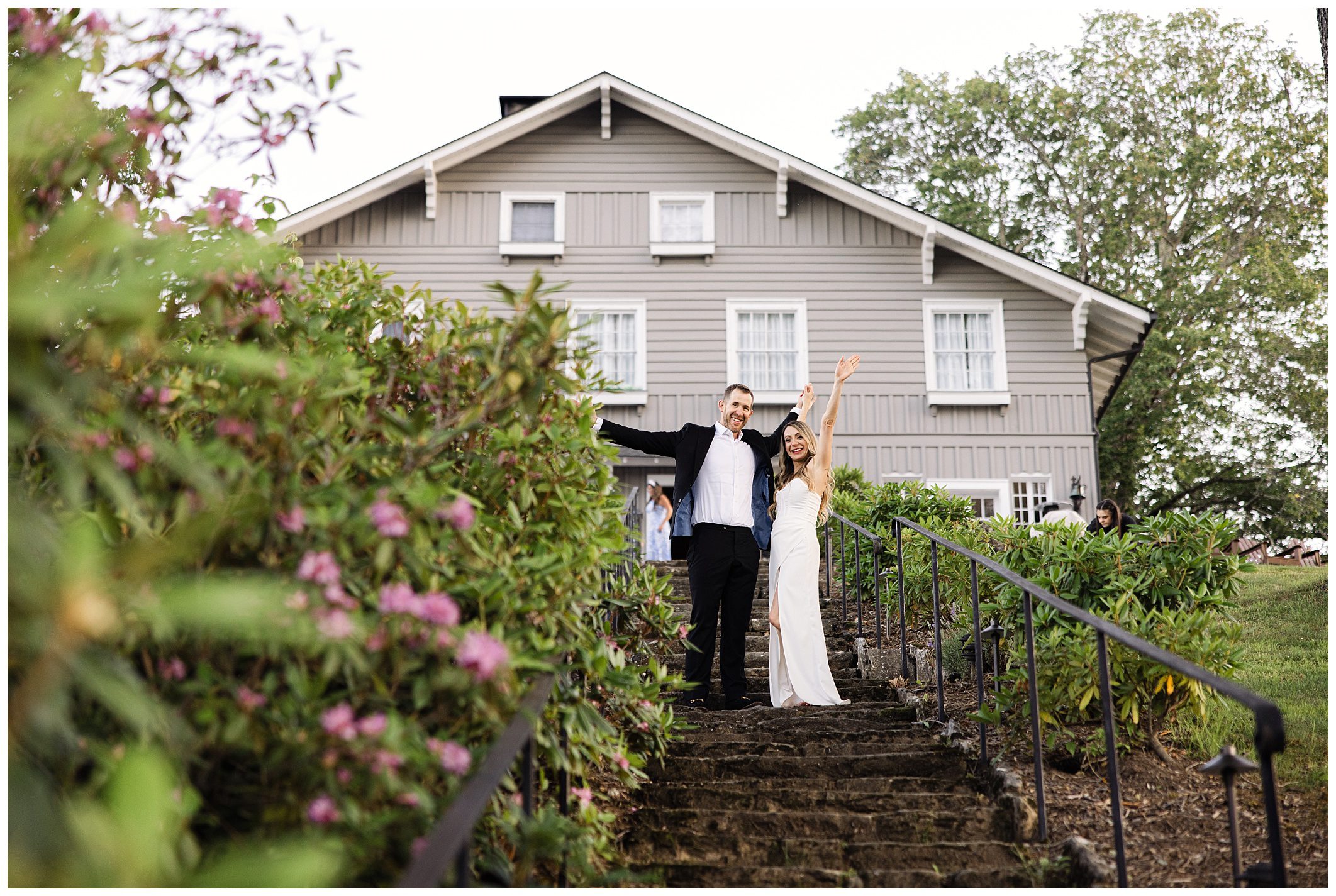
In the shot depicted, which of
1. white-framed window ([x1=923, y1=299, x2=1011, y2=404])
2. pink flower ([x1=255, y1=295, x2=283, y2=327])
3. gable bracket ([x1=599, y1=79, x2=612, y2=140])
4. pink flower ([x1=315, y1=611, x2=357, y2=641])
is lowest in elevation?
pink flower ([x1=315, y1=611, x2=357, y2=641])

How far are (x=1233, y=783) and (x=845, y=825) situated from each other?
1397 mm

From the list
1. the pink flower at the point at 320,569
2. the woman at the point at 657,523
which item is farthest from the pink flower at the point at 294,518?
the woman at the point at 657,523

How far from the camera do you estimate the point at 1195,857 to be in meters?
3.57

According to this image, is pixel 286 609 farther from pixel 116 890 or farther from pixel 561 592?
pixel 561 592

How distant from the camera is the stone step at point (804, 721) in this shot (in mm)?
4848

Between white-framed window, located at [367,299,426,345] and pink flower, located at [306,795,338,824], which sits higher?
white-framed window, located at [367,299,426,345]

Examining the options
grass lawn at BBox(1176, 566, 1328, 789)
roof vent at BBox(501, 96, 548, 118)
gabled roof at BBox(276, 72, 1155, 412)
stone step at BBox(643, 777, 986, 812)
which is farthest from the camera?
roof vent at BBox(501, 96, 548, 118)

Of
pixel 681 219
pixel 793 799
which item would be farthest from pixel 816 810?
pixel 681 219

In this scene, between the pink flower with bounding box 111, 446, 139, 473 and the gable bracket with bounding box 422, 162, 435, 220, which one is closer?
the pink flower with bounding box 111, 446, 139, 473

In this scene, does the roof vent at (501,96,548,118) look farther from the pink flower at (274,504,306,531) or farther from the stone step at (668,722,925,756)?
the pink flower at (274,504,306,531)

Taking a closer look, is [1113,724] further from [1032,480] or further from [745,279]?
[745,279]

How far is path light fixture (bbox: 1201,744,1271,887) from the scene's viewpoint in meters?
2.63

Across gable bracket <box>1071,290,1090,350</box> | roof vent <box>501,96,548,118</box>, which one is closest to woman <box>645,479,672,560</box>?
gable bracket <box>1071,290,1090,350</box>

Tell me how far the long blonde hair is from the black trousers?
514 millimetres
